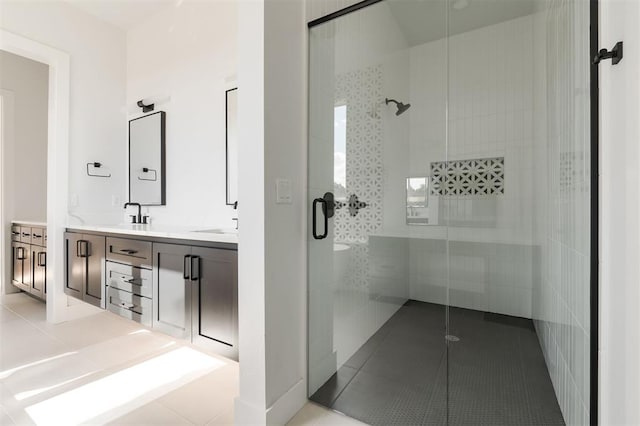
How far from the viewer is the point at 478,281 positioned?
4.60ft

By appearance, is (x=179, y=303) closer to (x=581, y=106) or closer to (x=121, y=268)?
(x=121, y=268)

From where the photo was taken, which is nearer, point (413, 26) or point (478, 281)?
point (478, 281)

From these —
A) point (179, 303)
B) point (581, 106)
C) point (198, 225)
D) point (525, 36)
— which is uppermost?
point (525, 36)

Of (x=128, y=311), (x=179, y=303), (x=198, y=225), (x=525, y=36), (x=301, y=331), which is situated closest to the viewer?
(x=525, y=36)

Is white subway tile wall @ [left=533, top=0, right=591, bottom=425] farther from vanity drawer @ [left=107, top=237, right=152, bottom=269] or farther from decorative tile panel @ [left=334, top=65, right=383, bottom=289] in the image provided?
vanity drawer @ [left=107, top=237, right=152, bottom=269]

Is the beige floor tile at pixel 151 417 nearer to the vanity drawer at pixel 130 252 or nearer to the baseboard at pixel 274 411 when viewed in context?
the baseboard at pixel 274 411

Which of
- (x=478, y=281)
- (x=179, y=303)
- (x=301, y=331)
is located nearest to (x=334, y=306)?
(x=301, y=331)

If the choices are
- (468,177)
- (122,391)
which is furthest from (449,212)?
(122,391)

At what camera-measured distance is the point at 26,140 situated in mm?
3756

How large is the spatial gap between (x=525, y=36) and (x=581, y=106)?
1.68 ft

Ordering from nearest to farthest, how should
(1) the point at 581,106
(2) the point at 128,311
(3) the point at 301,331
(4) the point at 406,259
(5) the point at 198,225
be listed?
(1) the point at 581,106 → (4) the point at 406,259 → (3) the point at 301,331 → (2) the point at 128,311 → (5) the point at 198,225

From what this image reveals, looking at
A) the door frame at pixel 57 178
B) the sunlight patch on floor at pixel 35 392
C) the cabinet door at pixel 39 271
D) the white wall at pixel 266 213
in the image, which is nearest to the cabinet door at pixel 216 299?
the white wall at pixel 266 213

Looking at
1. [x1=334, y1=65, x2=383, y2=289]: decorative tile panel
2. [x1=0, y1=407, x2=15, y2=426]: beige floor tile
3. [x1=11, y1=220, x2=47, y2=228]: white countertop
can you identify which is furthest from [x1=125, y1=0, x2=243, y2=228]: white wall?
[x1=0, y1=407, x2=15, y2=426]: beige floor tile

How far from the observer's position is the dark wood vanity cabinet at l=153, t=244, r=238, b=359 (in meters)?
1.68
